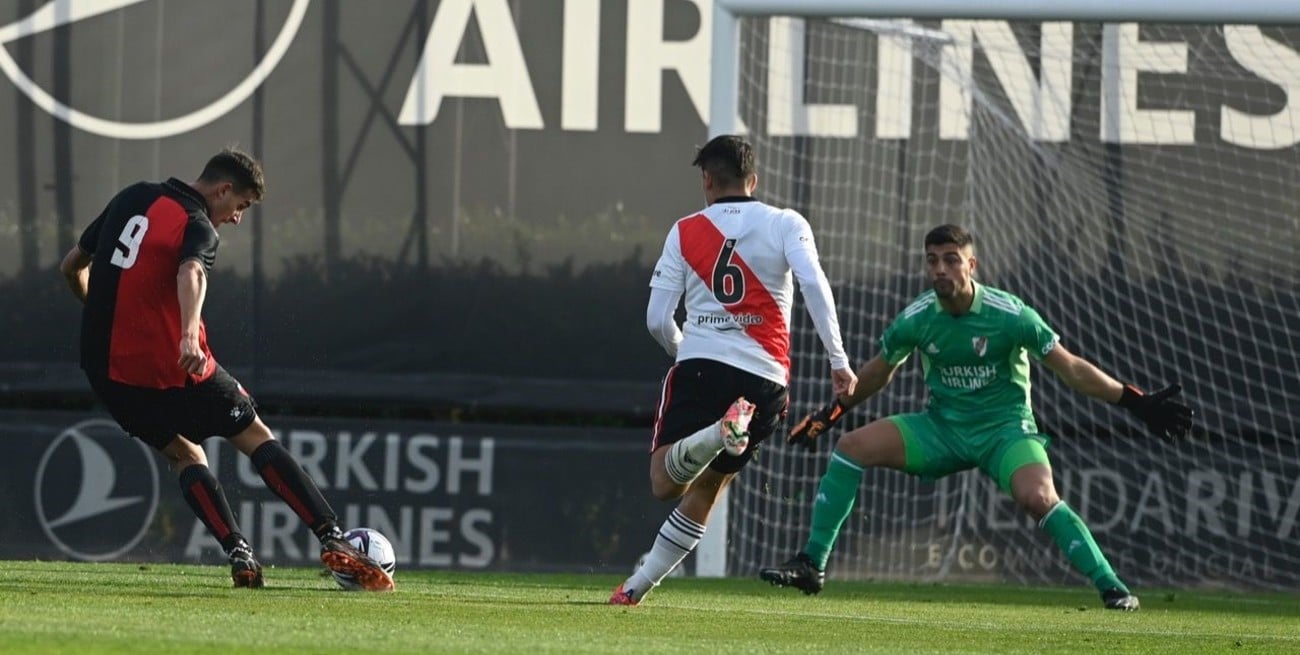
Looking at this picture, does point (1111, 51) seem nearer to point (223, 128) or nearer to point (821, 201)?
point (821, 201)

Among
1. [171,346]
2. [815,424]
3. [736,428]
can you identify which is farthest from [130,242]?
[815,424]

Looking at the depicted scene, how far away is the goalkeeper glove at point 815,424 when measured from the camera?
7.84 meters

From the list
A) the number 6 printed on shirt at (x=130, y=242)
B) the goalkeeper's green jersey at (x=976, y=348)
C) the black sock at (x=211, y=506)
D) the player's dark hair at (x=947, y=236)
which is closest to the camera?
the number 6 printed on shirt at (x=130, y=242)

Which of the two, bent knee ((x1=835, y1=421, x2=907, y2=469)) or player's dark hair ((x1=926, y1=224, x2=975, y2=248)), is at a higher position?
player's dark hair ((x1=926, y1=224, x2=975, y2=248))

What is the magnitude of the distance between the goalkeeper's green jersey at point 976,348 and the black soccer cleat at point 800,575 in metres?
0.99

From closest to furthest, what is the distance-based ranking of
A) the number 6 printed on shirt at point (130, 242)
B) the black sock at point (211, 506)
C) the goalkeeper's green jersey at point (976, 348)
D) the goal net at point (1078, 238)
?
the number 6 printed on shirt at point (130, 242), the black sock at point (211, 506), the goalkeeper's green jersey at point (976, 348), the goal net at point (1078, 238)

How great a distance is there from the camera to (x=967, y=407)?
27.7 feet

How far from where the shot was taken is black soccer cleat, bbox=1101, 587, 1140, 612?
8094 millimetres

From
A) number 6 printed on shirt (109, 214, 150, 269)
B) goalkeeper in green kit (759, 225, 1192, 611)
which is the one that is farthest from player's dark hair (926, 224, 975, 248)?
number 6 printed on shirt (109, 214, 150, 269)

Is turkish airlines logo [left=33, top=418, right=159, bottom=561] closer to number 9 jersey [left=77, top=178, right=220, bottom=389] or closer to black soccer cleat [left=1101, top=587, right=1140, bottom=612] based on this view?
number 9 jersey [left=77, top=178, right=220, bottom=389]

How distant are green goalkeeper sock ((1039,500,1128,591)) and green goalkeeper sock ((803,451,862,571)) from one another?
884 mm

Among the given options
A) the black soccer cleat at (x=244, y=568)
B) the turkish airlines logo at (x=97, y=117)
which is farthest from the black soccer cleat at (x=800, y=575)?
the turkish airlines logo at (x=97, y=117)

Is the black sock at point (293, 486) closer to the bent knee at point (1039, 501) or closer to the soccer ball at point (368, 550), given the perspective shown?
the soccer ball at point (368, 550)

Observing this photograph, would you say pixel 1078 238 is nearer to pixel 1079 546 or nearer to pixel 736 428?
pixel 1079 546
